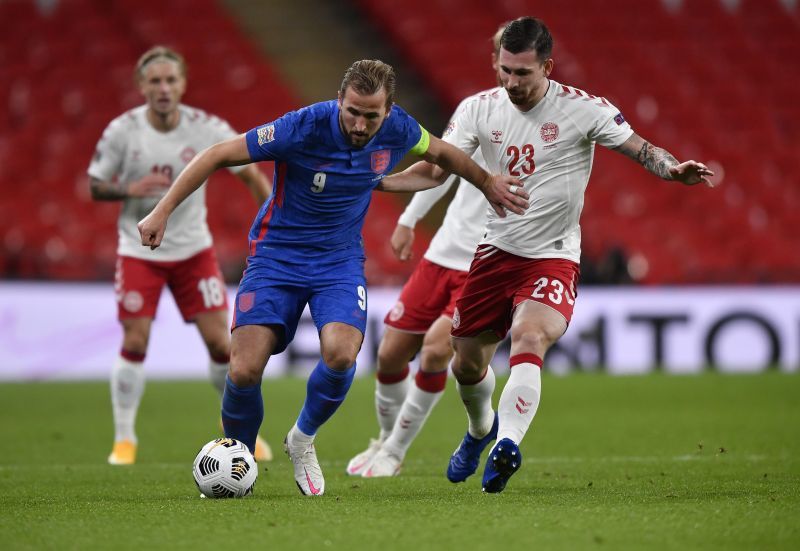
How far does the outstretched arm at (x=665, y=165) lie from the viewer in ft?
18.9

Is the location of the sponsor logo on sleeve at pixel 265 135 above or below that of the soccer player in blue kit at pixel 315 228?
above

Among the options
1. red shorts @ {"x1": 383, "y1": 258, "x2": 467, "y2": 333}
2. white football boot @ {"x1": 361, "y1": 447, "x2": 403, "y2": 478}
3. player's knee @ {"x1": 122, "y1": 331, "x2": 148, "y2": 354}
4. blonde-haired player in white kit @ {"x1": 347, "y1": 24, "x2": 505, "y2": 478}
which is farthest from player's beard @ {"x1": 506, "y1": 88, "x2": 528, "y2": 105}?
player's knee @ {"x1": 122, "y1": 331, "x2": 148, "y2": 354}

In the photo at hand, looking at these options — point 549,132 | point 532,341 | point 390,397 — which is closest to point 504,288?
point 532,341

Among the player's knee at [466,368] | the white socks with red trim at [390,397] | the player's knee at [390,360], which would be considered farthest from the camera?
the white socks with red trim at [390,397]

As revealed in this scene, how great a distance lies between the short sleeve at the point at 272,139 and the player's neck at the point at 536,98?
1.19m

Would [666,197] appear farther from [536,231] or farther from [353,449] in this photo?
[536,231]

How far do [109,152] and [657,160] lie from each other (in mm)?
4007

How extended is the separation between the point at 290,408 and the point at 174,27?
9.89 m

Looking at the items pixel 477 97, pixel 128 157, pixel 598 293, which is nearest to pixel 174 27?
pixel 598 293

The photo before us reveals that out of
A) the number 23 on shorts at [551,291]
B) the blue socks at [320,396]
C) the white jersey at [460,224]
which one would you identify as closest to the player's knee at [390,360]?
the white jersey at [460,224]

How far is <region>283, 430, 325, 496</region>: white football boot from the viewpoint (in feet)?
19.9

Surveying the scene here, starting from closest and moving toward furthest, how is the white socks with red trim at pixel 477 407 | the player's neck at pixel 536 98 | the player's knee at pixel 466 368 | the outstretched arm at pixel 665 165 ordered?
the outstretched arm at pixel 665 165 → the player's neck at pixel 536 98 → the player's knee at pixel 466 368 → the white socks with red trim at pixel 477 407

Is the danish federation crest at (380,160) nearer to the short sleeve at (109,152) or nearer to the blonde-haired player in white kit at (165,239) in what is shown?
the blonde-haired player in white kit at (165,239)

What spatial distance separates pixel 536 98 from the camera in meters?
6.24
